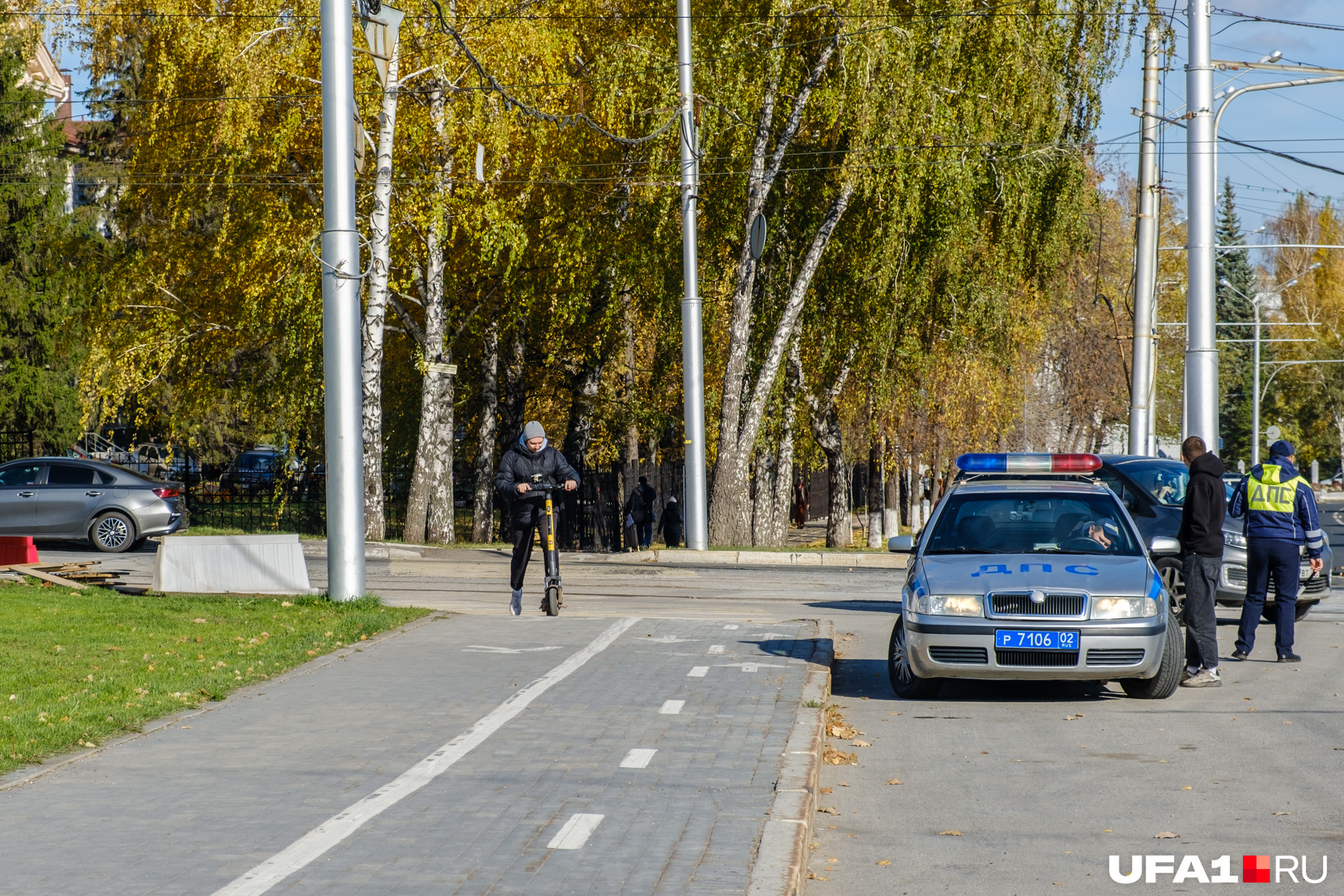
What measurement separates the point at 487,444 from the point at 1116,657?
22.0m

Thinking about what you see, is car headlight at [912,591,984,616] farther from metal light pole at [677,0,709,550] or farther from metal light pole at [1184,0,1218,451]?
metal light pole at [677,0,709,550]

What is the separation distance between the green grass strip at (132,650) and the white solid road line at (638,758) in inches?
106

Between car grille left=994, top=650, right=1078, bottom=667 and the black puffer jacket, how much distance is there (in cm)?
526

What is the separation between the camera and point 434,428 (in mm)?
26062

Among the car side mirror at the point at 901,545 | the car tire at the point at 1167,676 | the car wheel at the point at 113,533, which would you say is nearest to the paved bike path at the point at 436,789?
the car side mirror at the point at 901,545

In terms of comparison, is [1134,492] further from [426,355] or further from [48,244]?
[48,244]

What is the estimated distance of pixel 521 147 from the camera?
25.6 metres

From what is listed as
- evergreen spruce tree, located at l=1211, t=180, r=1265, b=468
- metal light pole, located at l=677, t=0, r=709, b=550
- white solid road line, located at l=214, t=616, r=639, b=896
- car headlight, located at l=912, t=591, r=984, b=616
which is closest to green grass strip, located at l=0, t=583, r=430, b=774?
white solid road line, located at l=214, t=616, r=639, b=896

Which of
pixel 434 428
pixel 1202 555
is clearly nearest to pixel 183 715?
pixel 1202 555

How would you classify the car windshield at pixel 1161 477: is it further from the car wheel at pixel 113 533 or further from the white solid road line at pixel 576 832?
the car wheel at pixel 113 533

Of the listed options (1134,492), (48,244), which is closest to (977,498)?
(1134,492)

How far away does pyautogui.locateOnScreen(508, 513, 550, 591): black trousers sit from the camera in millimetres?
13539

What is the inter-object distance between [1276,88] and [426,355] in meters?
14.3

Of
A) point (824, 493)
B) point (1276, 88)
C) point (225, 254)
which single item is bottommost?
point (824, 493)
